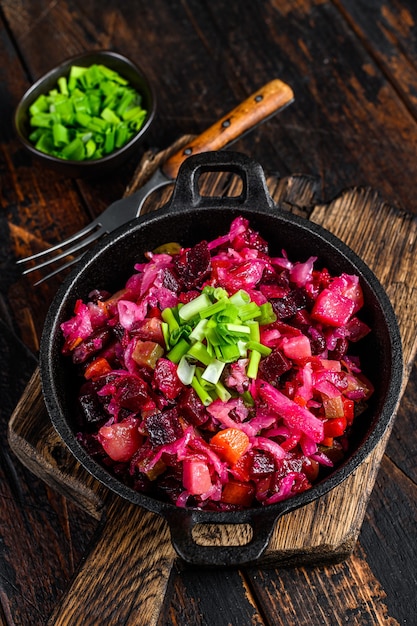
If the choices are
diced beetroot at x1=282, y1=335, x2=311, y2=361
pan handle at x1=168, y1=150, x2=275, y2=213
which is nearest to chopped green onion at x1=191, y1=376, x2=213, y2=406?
diced beetroot at x1=282, y1=335, x2=311, y2=361

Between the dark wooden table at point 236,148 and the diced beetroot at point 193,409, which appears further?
the dark wooden table at point 236,148

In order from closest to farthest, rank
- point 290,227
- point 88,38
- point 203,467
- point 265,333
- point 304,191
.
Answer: point 203,467 → point 265,333 → point 290,227 → point 304,191 → point 88,38

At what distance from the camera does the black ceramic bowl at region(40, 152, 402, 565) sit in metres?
2.40

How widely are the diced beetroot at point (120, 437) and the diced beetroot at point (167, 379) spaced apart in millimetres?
157

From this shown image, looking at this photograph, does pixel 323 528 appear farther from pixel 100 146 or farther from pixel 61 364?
pixel 100 146

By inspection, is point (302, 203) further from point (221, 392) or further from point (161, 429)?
point (161, 429)

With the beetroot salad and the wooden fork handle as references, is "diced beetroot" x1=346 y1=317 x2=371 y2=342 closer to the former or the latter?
the beetroot salad

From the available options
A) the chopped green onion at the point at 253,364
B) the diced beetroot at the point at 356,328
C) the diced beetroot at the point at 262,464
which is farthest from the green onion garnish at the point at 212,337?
the diced beetroot at the point at 356,328

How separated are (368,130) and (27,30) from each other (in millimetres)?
2105

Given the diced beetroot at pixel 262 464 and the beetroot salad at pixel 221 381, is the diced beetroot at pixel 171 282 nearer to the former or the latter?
the beetroot salad at pixel 221 381

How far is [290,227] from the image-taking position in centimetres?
292

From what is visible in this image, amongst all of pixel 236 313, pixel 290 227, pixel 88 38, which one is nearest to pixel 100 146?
pixel 88 38

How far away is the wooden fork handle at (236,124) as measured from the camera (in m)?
3.47

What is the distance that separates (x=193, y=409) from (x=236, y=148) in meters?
1.93
